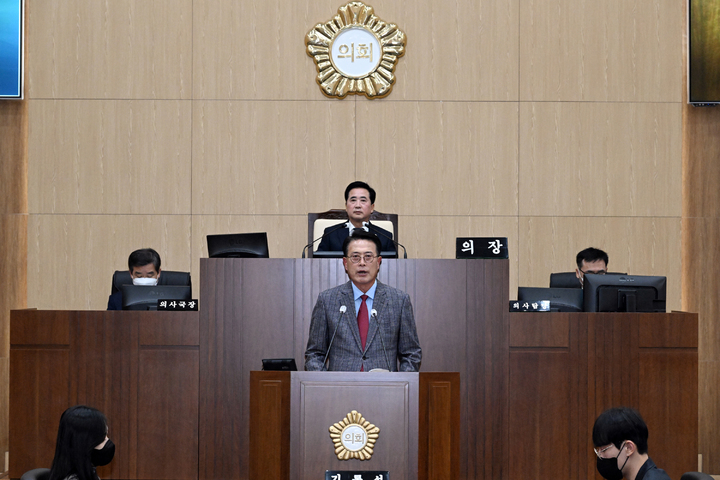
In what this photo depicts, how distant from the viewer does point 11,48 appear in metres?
6.38

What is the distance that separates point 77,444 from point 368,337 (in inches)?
54.6

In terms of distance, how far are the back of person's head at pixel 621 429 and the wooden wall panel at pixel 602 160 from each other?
3.98 meters

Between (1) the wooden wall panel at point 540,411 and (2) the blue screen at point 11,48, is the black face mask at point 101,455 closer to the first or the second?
(1) the wooden wall panel at point 540,411

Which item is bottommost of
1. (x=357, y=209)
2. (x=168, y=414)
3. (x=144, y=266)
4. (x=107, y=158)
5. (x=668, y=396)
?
(x=168, y=414)

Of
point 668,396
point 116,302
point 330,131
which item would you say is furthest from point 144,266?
point 668,396

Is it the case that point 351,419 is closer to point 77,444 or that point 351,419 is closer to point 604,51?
point 77,444

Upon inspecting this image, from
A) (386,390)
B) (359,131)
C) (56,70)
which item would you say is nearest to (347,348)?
(386,390)

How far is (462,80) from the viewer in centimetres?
648

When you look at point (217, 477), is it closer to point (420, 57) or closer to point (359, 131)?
point (359, 131)

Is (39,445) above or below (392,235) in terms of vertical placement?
below

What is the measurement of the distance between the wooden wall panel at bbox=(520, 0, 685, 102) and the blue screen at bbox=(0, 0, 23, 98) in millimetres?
4057

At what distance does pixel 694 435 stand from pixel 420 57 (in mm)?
3643

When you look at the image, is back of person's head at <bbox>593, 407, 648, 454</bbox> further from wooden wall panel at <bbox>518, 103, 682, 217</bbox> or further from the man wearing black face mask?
wooden wall panel at <bbox>518, 103, 682, 217</bbox>

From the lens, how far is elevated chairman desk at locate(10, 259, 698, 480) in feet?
13.6
